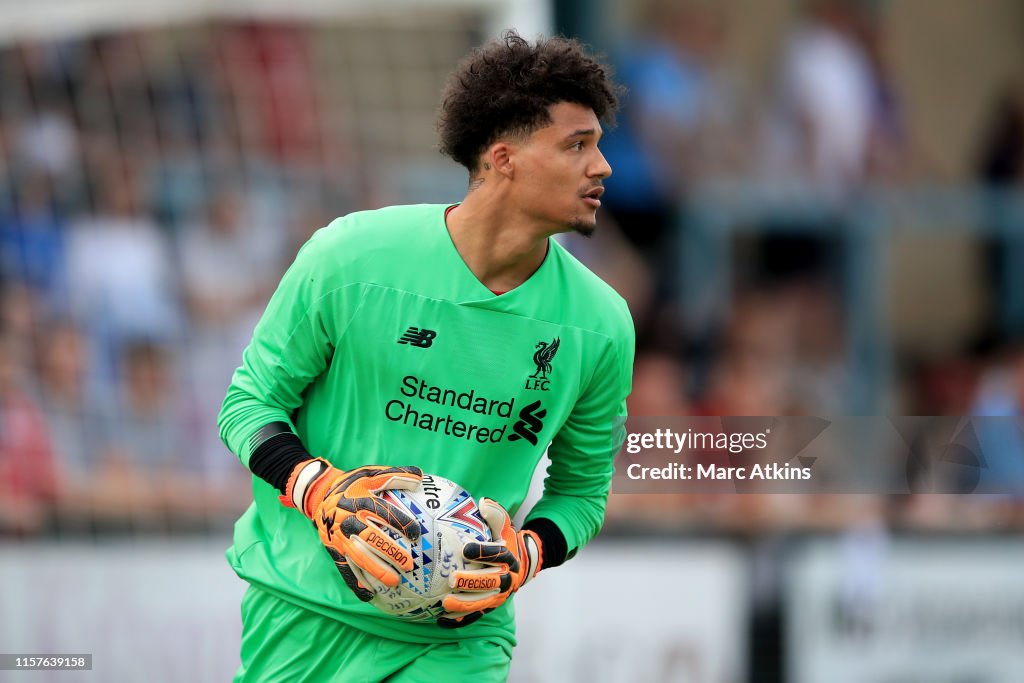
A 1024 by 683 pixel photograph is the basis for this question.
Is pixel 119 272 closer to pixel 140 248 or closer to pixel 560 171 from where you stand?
pixel 140 248

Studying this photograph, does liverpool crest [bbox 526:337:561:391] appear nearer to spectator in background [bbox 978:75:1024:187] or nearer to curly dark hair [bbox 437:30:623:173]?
curly dark hair [bbox 437:30:623:173]

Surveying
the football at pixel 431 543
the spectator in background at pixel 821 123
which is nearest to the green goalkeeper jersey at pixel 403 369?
the football at pixel 431 543

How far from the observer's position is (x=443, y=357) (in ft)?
12.9

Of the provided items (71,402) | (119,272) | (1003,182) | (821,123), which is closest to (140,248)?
(119,272)

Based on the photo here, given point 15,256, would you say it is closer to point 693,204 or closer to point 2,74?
point 2,74

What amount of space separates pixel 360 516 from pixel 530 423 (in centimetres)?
61

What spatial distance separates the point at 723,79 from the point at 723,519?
3.68m

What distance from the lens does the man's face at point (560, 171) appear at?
388 cm

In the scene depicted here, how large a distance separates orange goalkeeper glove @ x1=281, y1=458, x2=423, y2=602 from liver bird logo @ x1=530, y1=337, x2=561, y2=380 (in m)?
0.46

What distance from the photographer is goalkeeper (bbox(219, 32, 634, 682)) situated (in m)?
3.89

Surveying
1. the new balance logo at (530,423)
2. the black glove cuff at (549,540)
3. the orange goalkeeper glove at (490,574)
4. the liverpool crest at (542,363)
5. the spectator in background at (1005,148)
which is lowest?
the orange goalkeeper glove at (490,574)

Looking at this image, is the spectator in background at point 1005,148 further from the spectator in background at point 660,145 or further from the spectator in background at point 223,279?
the spectator in background at point 223,279

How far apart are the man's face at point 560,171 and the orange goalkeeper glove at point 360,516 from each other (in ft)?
2.47

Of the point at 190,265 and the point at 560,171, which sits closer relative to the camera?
the point at 560,171
